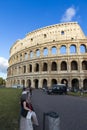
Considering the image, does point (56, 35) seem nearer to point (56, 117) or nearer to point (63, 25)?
point (63, 25)

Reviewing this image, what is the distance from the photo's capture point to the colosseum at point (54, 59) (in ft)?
166

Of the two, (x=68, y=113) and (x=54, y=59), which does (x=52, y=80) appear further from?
(x=68, y=113)

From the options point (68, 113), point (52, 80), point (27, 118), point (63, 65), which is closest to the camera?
point (27, 118)

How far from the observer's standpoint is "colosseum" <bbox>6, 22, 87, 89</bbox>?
50531 millimetres

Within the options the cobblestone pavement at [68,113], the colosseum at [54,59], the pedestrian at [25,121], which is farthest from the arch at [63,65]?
the pedestrian at [25,121]

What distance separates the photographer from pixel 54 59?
5272cm

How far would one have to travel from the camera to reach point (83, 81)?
5041 centimetres

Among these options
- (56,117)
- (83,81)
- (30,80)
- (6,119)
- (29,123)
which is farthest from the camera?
(30,80)

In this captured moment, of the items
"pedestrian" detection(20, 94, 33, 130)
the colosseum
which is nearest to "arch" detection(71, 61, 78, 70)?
the colosseum

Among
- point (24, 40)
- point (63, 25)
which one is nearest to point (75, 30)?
point (63, 25)

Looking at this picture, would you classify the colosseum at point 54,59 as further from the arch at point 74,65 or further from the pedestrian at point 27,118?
the pedestrian at point 27,118

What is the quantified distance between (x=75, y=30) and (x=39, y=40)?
35.6 ft

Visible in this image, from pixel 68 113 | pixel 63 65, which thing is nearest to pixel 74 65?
pixel 63 65

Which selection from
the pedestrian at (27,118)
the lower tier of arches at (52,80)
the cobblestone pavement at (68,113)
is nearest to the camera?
the pedestrian at (27,118)
